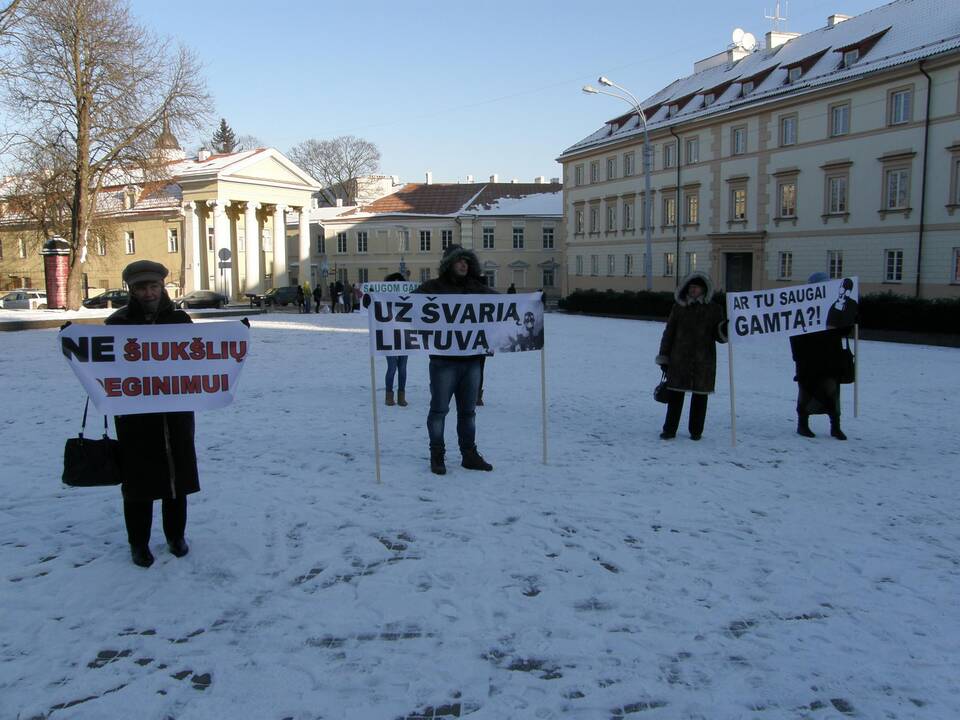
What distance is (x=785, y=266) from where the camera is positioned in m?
40.4

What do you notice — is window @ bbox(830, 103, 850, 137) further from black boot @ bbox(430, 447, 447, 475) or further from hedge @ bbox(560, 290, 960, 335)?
black boot @ bbox(430, 447, 447, 475)

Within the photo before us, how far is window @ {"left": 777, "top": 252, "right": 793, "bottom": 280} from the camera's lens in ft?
131

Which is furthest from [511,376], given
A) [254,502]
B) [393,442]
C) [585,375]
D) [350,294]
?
[350,294]

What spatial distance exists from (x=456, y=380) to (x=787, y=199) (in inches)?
1499

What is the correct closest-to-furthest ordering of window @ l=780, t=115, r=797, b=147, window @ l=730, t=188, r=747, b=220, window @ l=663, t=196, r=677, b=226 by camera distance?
window @ l=780, t=115, r=797, b=147
window @ l=730, t=188, r=747, b=220
window @ l=663, t=196, r=677, b=226

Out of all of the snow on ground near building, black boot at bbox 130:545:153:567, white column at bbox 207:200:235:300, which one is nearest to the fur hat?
black boot at bbox 130:545:153:567

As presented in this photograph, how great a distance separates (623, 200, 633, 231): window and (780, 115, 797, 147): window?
12.7 meters

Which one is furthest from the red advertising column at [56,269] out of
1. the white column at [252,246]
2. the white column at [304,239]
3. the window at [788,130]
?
the window at [788,130]

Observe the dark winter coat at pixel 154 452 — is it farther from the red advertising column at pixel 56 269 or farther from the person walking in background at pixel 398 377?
the red advertising column at pixel 56 269

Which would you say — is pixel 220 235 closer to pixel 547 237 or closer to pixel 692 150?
pixel 547 237

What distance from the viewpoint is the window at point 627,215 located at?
169 feet

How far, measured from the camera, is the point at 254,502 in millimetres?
6086

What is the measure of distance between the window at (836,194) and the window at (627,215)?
15645 millimetres

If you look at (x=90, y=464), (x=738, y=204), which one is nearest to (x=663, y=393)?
(x=90, y=464)
